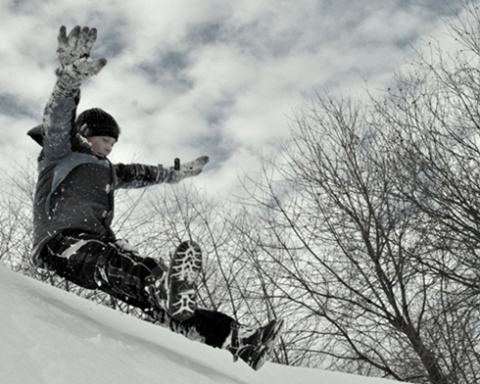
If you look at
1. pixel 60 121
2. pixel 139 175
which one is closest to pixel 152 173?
pixel 139 175

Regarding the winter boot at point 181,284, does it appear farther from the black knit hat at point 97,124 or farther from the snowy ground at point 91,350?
the black knit hat at point 97,124

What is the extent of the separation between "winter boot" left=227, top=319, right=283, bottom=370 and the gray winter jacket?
2.79 feet

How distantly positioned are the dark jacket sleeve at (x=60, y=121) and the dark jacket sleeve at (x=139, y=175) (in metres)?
0.54

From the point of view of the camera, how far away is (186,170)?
3.77 m

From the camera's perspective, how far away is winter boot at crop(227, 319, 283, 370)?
235 centimetres

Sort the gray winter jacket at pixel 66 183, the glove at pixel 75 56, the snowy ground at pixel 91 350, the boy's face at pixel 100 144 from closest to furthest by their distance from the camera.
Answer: the snowy ground at pixel 91 350 < the glove at pixel 75 56 < the gray winter jacket at pixel 66 183 < the boy's face at pixel 100 144

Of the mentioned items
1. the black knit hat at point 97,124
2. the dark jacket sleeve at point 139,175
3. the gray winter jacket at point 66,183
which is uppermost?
the black knit hat at point 97,124

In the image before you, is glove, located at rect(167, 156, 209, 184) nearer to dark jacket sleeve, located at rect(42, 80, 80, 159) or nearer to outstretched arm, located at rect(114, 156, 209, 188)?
outstretched arm, located at rect(114, 156, 209, 188)

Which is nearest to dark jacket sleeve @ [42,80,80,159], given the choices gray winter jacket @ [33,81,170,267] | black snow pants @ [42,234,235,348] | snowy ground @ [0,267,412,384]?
gray winter jacket @ [33,81,170,267]

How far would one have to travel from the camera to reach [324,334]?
8.45m

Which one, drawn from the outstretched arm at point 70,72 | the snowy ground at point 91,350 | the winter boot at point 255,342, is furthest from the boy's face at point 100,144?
the winter boot at point 255,342

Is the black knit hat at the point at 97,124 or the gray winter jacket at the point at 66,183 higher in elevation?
the black knit hat at the point at 97,124

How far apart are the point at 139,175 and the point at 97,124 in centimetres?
46

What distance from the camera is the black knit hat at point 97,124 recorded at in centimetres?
316
